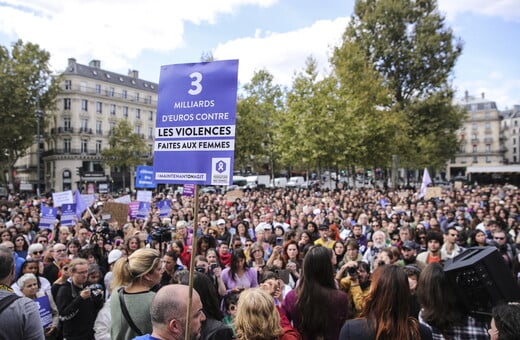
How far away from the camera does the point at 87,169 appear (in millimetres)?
59094

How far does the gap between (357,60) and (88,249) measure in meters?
26.0

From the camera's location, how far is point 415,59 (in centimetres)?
3133

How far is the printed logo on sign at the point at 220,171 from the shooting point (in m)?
2.89

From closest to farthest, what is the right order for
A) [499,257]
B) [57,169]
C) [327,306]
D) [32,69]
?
[499,257], [327,306], [32,69], [57,169]

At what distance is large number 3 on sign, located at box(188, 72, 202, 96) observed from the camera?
9.96 feet

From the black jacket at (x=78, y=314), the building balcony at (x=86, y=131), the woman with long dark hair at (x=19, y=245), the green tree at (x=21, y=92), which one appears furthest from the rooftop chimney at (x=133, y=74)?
the black jacket at (x=78, y=314)

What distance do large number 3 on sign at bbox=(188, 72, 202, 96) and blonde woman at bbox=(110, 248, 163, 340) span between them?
146 cm

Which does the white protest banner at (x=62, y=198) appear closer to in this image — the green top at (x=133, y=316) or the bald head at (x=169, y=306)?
the green top at (x=133, y=316)

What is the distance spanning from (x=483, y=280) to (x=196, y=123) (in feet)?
7.82

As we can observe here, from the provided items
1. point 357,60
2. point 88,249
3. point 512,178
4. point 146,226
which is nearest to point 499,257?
point 88,249

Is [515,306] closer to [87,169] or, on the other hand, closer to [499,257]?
[499,257]

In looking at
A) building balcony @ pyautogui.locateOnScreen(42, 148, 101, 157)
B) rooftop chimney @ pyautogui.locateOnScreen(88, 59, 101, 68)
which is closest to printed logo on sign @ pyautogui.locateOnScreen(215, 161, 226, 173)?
building balcony @ pyautogui.locateOnScreen(42, 148, 101, 157)

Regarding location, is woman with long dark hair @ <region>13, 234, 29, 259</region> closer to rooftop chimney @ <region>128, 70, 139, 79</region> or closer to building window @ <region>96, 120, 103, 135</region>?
building window @ <region>96, 120, 103, 135</region>

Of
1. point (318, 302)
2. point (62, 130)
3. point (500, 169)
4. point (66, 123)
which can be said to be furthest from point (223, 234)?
point (66, 123)
